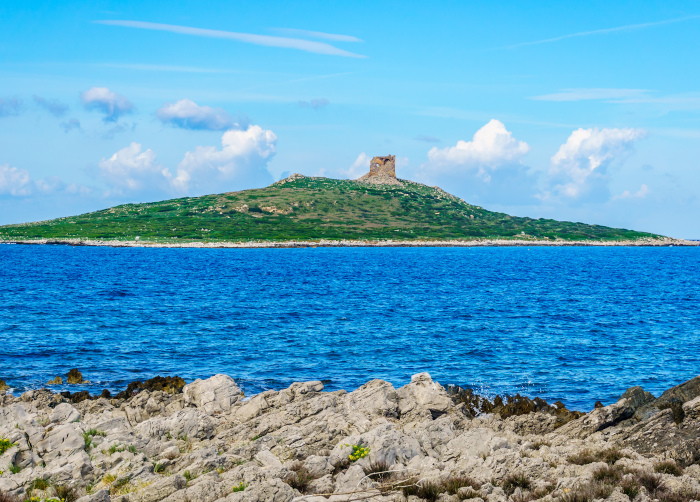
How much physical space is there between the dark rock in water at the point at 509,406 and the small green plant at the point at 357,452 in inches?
357

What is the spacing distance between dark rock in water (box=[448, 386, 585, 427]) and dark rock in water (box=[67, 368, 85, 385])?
18.9 m

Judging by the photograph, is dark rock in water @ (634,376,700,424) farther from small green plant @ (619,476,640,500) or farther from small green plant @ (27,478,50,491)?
small green plant @ (27,478,50,491)

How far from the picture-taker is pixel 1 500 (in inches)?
583

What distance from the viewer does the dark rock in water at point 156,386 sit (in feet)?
97.9

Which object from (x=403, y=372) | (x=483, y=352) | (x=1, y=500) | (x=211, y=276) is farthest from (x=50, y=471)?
(x=211, y=276)

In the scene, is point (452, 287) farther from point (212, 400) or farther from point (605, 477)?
point (605, 477)

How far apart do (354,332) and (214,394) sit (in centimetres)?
2482

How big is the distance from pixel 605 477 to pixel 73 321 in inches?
1922

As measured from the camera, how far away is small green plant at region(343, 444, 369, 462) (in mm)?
17156

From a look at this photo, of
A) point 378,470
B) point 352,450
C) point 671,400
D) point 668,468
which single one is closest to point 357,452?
point 352,450

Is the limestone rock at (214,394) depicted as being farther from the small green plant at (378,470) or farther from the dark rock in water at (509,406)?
the small green plant at (378,470)

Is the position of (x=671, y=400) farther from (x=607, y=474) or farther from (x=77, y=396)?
(x=77, y=396)

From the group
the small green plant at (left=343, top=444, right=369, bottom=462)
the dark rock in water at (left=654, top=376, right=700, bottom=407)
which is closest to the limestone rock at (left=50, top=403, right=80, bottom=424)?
the small green plant at (left=343, top=444, right=369, bottom=462)

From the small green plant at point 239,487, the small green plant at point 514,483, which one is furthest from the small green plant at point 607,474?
the small green plant at point 239,487
